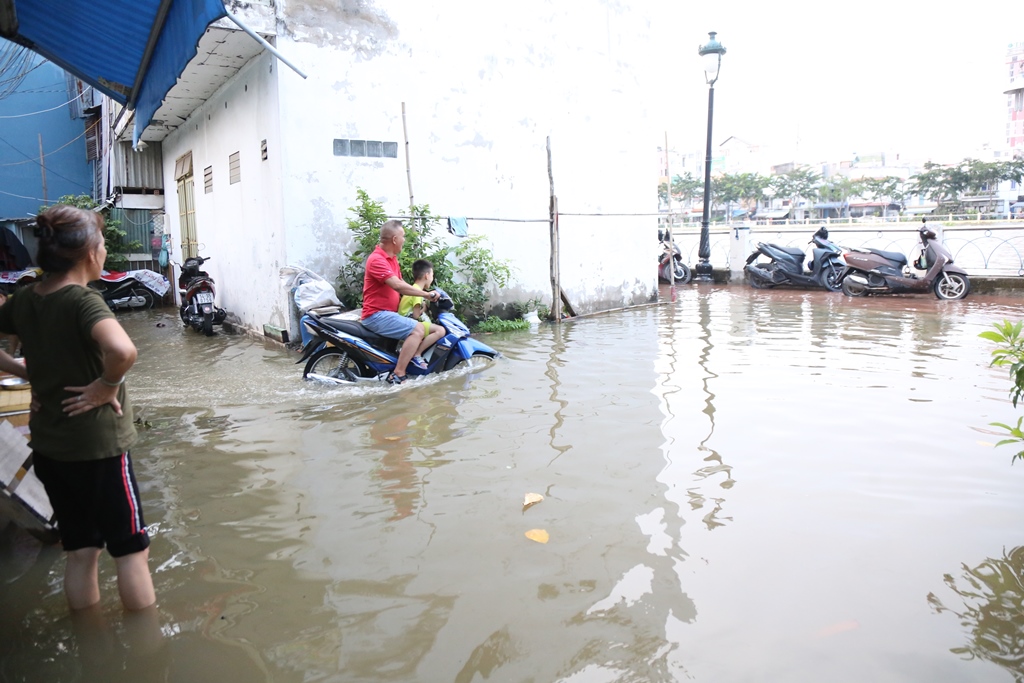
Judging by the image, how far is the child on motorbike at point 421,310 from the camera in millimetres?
6348

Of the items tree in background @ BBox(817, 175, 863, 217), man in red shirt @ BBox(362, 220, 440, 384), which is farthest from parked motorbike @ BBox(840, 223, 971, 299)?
tree in background @ BBox(817, 175, 863, 217)

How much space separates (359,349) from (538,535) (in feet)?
11.4

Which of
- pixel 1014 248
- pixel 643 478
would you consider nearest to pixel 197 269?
pixel 643 478

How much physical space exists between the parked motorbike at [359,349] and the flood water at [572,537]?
34 cm

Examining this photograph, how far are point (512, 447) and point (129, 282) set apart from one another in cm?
1170

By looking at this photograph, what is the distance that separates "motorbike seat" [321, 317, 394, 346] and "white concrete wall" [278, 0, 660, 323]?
217 cm

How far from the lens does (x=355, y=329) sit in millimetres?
6238

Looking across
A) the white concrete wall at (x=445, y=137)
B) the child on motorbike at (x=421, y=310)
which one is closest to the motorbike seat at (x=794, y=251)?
the white concrete wall at (x=445, y=137)

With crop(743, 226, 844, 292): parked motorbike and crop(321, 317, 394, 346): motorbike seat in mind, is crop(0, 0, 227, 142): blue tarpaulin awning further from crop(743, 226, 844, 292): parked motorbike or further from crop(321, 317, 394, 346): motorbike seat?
crop(743, 226, 844, 292): parked motorbike

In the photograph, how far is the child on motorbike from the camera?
20.8 feet

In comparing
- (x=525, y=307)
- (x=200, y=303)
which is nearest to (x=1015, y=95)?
(x=525, y=307)

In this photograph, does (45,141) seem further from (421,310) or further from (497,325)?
(421,310)

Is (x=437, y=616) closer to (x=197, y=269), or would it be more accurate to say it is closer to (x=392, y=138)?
(x=392, y=138)

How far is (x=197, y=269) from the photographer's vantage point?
1027 centimetres
